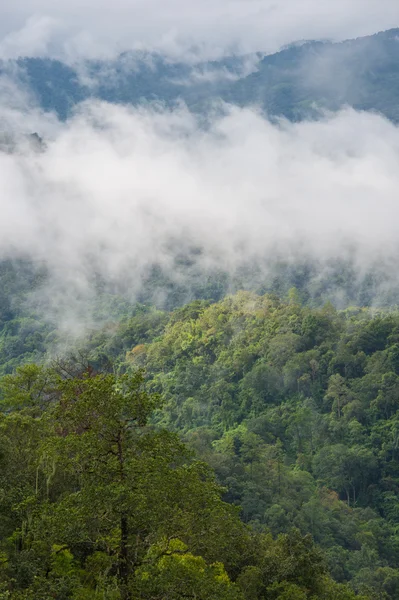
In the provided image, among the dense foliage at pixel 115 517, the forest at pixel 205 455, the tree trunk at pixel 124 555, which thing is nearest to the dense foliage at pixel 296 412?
the forest at pixel 205 455

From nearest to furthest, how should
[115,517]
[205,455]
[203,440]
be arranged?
1. [115,517]
2. [205,455]
3. [203,440]

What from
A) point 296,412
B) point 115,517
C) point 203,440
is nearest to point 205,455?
point 203,440

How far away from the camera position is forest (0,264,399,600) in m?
15.0

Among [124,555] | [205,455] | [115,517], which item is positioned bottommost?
[205,455]

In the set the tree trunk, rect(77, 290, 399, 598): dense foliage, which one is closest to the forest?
the tree trunk

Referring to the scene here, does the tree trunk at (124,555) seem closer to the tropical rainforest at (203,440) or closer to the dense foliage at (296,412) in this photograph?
the tropical rainforest at (203,440)

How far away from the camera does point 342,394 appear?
65.5 meters

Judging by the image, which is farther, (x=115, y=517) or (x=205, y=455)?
(x=205, y=455)

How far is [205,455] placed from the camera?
164 feet

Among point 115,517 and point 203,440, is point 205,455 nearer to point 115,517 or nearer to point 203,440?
point 203,440

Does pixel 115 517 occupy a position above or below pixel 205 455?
above

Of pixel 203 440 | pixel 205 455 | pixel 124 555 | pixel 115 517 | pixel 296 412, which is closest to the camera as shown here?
pixel 115 517

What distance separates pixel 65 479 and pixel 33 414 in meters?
5.15

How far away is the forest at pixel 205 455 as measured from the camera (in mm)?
15016
